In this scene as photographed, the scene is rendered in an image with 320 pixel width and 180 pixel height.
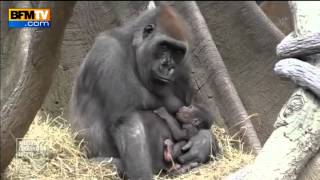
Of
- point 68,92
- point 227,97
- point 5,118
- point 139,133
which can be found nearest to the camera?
point 5,118

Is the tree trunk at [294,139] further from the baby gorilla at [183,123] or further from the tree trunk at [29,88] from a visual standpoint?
the baby gorilla at [183,123]

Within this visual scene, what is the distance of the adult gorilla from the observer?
426 centimetres

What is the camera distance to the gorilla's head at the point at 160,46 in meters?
4.38

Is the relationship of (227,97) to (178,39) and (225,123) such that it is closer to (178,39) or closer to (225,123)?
(225,123)

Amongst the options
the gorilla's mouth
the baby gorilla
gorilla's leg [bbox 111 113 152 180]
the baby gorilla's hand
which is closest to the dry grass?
gorilla's leg [bbox 111 113 152 180]

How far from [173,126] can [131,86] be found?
472 mm

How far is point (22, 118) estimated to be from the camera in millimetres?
2904

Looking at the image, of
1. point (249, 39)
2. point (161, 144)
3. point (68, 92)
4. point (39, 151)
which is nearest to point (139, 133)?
point (161, 144)

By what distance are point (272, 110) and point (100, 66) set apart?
84.3 inches

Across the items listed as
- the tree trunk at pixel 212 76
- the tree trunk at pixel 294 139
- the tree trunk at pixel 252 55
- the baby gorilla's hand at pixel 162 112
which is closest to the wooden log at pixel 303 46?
the tree trunk at pixel 294 139

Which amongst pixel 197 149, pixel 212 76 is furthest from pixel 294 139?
pixel 212 76

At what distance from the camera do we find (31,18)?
154 inches

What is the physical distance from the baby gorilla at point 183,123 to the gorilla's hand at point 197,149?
Answer: 0.04 meters

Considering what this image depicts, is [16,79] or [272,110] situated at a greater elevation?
[16,79]
